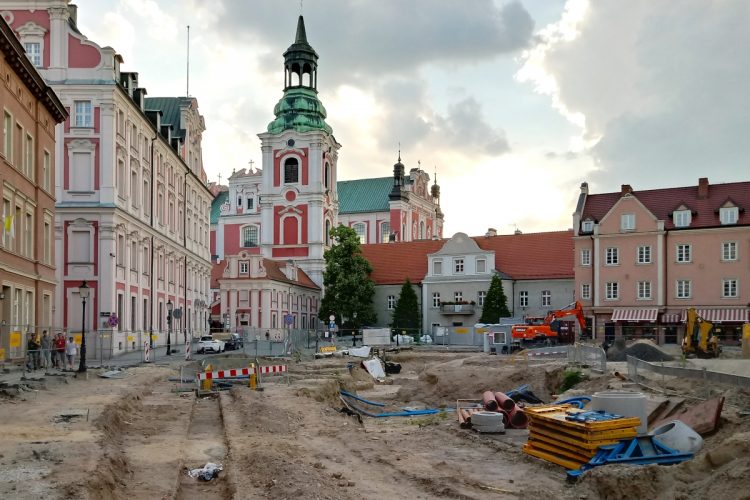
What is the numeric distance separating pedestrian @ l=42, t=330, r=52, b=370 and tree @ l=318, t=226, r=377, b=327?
50054mm

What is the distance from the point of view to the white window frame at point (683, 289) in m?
60.7


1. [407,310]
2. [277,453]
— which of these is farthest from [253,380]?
[407,310]

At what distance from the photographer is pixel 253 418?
21281 mm

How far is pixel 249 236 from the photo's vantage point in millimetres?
111250

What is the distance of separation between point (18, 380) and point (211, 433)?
886 cm

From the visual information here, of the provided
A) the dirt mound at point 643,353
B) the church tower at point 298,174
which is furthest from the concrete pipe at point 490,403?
the church tower at point 298,174

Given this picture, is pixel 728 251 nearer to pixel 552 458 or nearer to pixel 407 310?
pixel 407 310

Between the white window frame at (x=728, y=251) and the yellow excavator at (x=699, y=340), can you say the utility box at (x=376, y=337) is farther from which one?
the white window frame at (x=728, y=251)

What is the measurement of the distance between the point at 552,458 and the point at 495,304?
58.3 m

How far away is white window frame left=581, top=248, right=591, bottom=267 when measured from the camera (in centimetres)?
6500

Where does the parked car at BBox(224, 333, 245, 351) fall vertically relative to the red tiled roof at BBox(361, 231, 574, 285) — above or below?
below

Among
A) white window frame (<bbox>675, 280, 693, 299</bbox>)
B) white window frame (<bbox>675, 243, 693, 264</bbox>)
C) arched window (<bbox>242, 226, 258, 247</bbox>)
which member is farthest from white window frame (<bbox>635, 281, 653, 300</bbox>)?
arched window (<bbox>242, 226, 258, 247</bbox>)

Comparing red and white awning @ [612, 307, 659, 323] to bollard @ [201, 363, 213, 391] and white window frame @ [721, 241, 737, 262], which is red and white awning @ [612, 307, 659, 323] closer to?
white window frame @ [721, 241, 737, 262]

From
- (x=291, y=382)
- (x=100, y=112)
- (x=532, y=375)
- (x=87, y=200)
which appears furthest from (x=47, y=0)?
(x=532, y=375)
